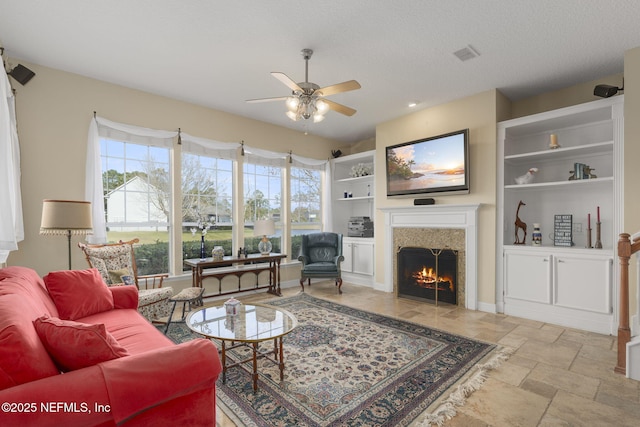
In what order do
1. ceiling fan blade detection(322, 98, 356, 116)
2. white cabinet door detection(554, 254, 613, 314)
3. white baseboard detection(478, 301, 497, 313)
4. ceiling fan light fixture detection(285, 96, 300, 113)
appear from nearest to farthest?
ceiling fan light fixture detection(285, 96, 300, 113), ceiling fan blade detection(322, 98, 356, 116), white cabinet door detection(554, 254, 613, 314), white baseboard detection(478, 301, 497, 313)

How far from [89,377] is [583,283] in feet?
14.8

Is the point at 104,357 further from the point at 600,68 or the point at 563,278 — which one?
the point at 600,68

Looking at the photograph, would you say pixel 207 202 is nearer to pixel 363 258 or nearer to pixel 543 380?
pixel 363 258

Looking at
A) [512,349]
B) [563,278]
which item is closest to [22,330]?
[512,349]

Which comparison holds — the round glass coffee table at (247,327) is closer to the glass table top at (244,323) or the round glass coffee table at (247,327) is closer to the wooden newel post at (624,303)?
the glass table top at (244,323)

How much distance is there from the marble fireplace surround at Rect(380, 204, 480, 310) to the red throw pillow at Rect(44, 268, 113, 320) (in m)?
4.01

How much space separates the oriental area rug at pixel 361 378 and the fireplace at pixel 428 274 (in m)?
1.23

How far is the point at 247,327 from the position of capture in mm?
2506

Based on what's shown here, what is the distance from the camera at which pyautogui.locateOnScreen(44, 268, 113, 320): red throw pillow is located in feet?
8.17

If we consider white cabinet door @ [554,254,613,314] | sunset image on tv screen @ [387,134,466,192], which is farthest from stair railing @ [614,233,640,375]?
sunset image on tv screen @ [387,134,466,192]

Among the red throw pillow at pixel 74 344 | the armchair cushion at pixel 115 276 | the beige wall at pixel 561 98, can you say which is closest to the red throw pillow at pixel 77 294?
the armchair cushion at pixel 115 276

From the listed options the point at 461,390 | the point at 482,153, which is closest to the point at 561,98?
the point at 482,153

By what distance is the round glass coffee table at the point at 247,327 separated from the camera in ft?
7.51

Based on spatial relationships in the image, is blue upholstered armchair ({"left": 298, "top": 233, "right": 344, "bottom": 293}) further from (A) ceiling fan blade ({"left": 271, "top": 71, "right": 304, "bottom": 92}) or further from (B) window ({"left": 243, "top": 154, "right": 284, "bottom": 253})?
(A) ceiling fan blade ({"left": 271, "top": 71, "right": 304, "bottom": 92})
